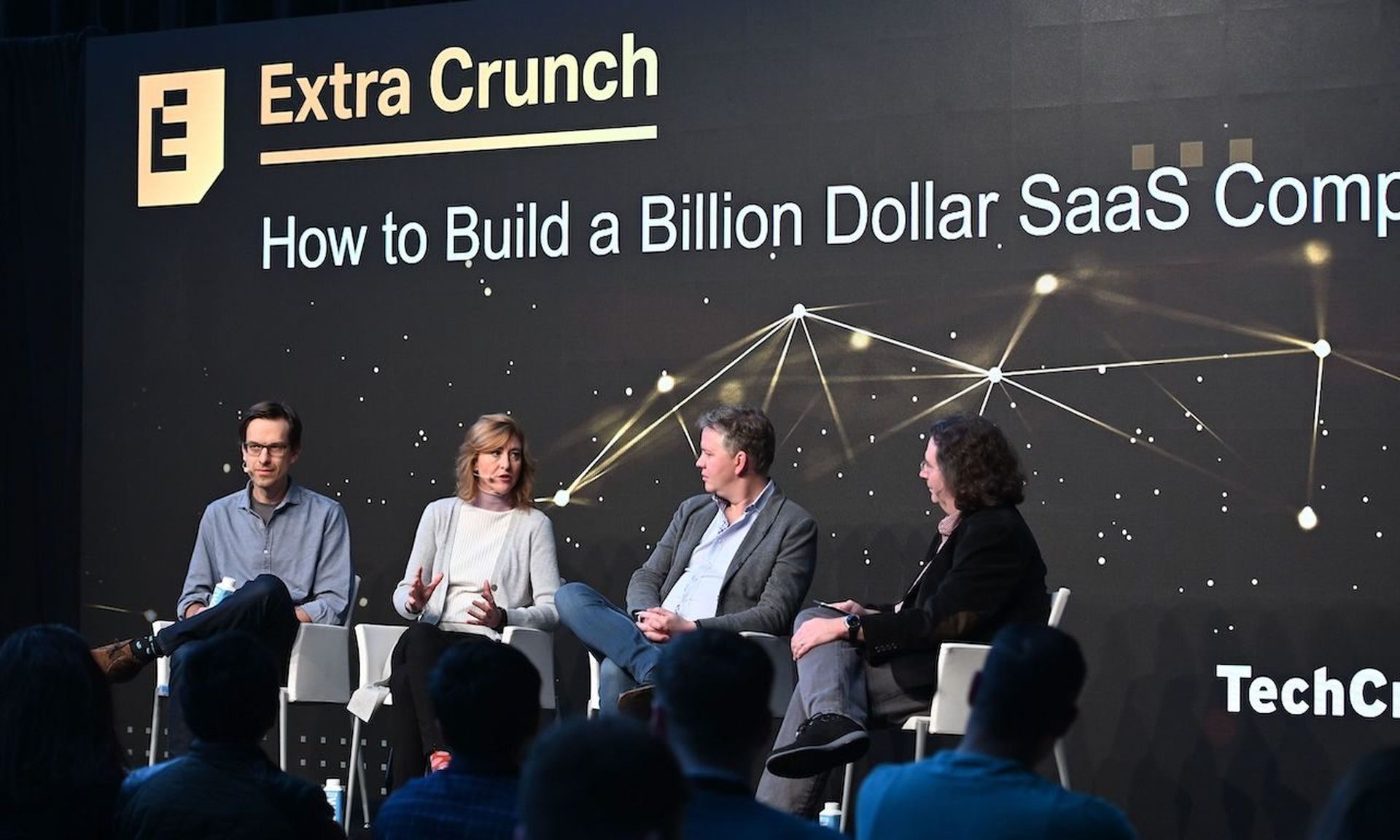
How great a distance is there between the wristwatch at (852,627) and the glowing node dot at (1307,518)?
152 cm

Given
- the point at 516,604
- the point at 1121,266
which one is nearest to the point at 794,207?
the point at 1121,266

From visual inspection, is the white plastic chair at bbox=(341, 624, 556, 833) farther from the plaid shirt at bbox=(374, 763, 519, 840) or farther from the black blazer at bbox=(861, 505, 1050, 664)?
the plaid shirt at bbox=(374, 763, 519, 840)

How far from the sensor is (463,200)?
20.8ft

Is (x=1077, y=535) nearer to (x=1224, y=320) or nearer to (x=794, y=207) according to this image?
(x=1224, y=320)

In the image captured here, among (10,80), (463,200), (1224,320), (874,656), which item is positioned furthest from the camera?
(10,80)

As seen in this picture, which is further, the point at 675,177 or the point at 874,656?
the point at 675,177

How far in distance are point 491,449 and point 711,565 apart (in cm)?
78

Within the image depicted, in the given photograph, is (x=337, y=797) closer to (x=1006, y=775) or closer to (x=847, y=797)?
(x=847, y=797)

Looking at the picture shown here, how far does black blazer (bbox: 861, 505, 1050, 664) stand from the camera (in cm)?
466

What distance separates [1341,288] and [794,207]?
5.67 ft

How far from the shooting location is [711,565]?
5348 mm

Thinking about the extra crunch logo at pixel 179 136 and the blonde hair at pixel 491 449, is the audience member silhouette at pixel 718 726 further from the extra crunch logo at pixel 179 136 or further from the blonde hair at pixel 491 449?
the extra crunch logo at pixel 179 136

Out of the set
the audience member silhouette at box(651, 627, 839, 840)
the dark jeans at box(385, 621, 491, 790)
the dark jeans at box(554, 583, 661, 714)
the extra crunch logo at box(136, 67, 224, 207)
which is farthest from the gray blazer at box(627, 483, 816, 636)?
the audience member silhouette at box(651, 627, 839, 840)

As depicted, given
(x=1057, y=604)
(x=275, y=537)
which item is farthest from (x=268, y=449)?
(x=1057, y=604)
